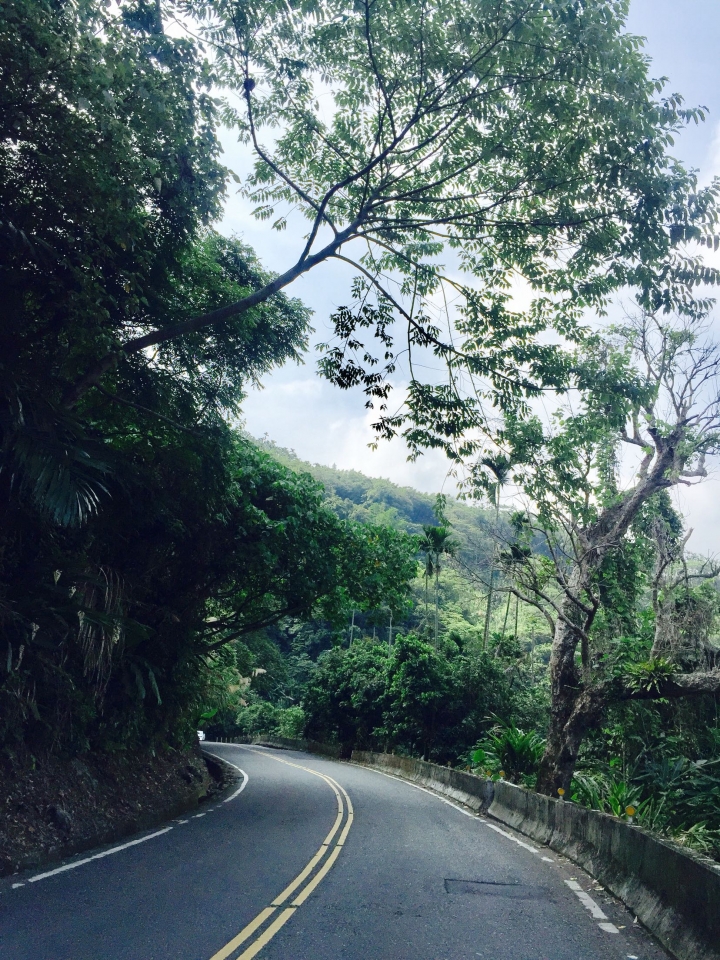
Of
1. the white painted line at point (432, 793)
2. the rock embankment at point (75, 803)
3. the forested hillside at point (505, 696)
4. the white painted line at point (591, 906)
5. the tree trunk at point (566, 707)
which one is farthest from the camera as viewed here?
the white painted line at point (432, 793)

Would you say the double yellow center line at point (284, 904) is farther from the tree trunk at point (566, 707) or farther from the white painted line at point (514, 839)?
the tree trunk at point (566, 707)

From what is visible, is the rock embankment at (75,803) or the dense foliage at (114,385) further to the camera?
the rock embankment at (75,803)

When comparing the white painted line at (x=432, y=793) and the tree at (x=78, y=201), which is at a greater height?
the tree at (x=78, y=201)

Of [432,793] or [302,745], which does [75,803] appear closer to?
[432,793]

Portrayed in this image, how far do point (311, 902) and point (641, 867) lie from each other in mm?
3372

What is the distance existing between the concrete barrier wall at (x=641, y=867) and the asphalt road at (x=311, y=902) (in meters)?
0.22

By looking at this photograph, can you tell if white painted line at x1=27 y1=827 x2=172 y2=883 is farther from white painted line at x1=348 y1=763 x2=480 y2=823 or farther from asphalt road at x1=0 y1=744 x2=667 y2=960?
white painted line at x1=348 y1=763 x2=480 y2=823

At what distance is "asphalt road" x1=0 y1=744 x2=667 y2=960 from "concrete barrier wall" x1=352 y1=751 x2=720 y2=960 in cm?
22

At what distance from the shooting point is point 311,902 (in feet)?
23.7

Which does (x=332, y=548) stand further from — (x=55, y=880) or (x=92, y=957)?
(x=92, y=957)

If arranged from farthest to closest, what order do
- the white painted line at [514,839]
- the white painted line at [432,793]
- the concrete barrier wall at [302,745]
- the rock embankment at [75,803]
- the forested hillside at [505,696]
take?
the concrete barrier wall at [302,745]
the white painted line at [432,793]
the forested hillside at [505,696]
the white painted line at [514,839]
the rock embankment at [75,803]

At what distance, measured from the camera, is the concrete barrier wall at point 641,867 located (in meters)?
5.83

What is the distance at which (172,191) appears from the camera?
10.1 meters

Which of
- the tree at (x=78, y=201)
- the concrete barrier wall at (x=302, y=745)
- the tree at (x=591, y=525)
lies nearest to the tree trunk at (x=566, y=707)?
the tree at (x=591, y=525)
